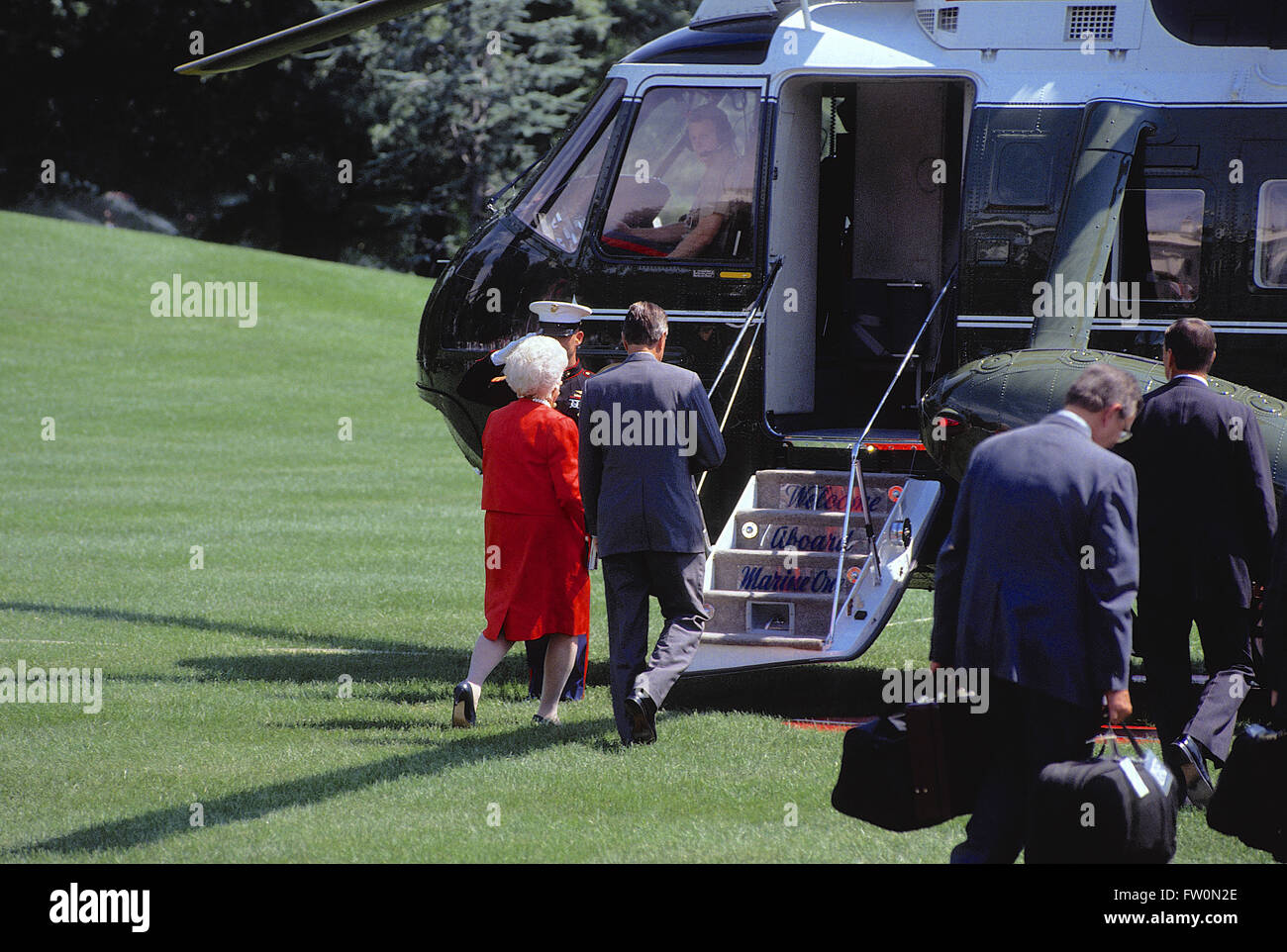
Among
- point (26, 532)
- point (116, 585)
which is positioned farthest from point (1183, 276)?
point (26, 532)

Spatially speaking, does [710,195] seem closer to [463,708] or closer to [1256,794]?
[463,708]

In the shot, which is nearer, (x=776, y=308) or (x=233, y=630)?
(x=776, y=308)

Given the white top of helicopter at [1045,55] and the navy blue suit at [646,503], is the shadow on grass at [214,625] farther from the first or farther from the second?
the white top of helicopter at [1045,55]

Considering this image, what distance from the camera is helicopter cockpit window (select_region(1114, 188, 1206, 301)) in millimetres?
7879

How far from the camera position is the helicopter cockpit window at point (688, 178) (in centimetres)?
825

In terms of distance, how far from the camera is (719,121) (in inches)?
327

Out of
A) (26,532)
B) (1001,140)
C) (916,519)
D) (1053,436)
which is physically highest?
(1001,140)

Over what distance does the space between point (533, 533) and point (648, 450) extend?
0.80 meters

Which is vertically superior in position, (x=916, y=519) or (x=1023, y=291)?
(x=1023, y=291)

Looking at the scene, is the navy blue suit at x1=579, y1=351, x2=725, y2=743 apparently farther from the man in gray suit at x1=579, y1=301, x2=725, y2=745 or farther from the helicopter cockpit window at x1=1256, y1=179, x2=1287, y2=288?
the helicopter cockpit window at x1=1256, y1=179, x2=1287, y2=288

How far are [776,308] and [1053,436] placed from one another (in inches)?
156

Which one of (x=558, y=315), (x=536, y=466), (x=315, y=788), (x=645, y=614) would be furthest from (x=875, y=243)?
(x=315, y=788)
